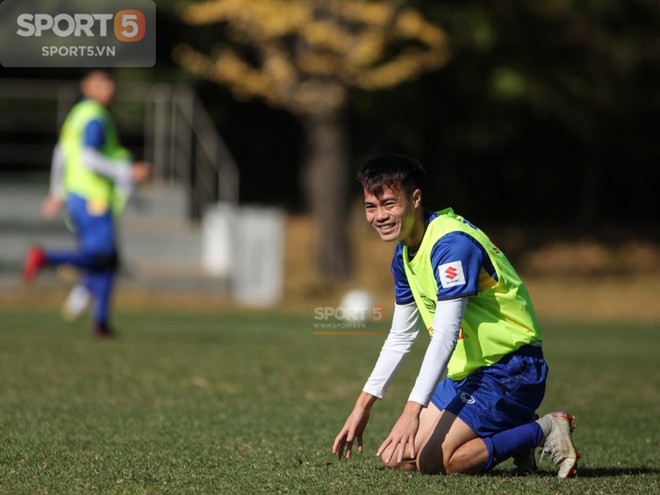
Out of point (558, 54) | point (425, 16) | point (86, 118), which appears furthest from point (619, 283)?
point (86, 118)

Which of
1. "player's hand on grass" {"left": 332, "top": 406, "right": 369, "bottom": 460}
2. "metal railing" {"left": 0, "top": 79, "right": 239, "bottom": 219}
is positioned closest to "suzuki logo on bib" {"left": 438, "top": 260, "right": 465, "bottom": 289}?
"player's hand on grass" {"left": 332, "top": 406, "right": 369, "bottom": 460}

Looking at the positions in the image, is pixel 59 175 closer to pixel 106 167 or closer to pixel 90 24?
pixel 106 167

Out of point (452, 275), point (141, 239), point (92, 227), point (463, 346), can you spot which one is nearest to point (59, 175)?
point (92, 227)

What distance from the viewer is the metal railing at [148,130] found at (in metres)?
23.7

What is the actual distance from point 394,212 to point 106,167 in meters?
7.72

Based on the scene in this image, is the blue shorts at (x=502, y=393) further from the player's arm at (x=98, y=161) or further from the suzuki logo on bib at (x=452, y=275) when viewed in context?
the player's arm at (x=98, y=161)

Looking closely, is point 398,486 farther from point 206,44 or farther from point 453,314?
point 206,44

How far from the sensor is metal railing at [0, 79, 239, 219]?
23.7m

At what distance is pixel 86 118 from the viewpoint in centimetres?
1319

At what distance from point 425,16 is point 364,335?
10.5 meters

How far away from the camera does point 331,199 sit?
23734 millimetres

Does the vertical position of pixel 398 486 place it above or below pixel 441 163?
below

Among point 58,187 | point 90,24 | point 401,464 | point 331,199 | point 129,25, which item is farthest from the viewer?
point 331,199

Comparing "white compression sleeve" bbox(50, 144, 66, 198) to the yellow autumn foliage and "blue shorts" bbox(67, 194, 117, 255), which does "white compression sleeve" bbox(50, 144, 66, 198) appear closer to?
"blue shorts" bbox(67, 194, 117, 255)
